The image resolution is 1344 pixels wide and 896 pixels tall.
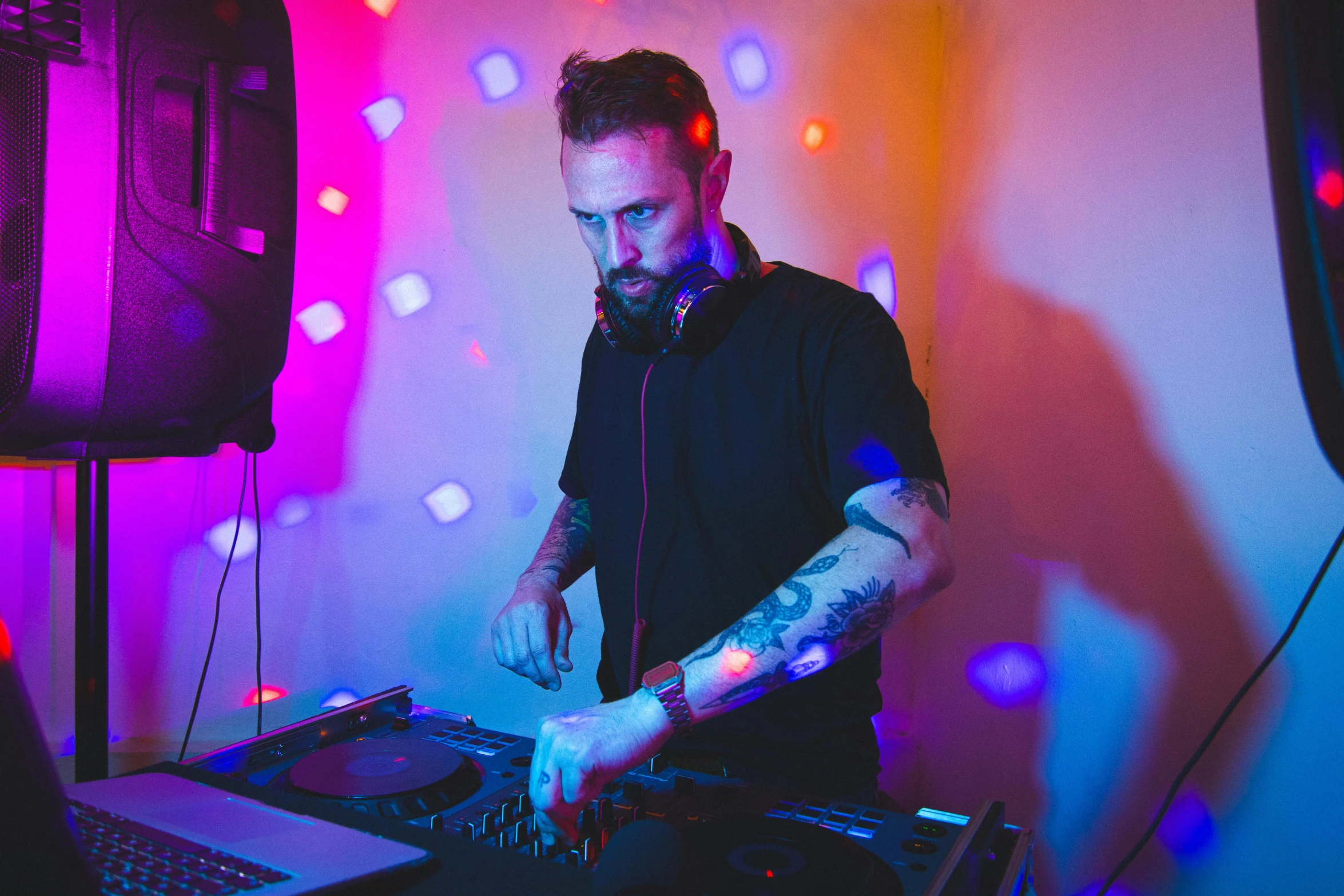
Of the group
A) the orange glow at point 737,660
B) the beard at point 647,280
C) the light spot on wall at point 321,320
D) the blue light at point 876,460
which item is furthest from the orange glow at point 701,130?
the light spot on wall at point 321,320

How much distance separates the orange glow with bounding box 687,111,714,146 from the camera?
128 cm

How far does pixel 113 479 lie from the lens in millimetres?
1841

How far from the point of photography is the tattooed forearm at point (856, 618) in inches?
36.0

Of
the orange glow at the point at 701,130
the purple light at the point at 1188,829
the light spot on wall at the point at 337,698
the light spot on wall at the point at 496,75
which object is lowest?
the light spot on wall at the point at 337,698

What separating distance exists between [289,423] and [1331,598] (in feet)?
6.46

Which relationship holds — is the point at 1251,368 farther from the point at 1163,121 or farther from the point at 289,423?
A: the point at 289,423

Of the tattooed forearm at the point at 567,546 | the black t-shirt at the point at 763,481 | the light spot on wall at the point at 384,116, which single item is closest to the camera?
the black t-shirt at the point at 763,481

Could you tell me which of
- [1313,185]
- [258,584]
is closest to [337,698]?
[258,584]

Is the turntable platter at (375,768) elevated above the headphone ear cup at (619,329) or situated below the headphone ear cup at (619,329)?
below

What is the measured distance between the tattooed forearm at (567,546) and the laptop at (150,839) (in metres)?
0.73

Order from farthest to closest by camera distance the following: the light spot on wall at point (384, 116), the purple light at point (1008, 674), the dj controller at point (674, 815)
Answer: the light spot on wall at point (384, 116) < the purple light at point (1008, 674) < the dj controller at point (674, 815)

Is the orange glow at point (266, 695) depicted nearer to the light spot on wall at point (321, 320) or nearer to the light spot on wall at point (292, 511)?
the light spot on wall at point (292, 511)

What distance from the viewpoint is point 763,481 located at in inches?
49.8

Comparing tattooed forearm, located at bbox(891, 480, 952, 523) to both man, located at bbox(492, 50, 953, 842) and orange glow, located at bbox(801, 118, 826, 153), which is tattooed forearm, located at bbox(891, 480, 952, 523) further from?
orange glow, located at bbox(801, 118, 826, 153)
